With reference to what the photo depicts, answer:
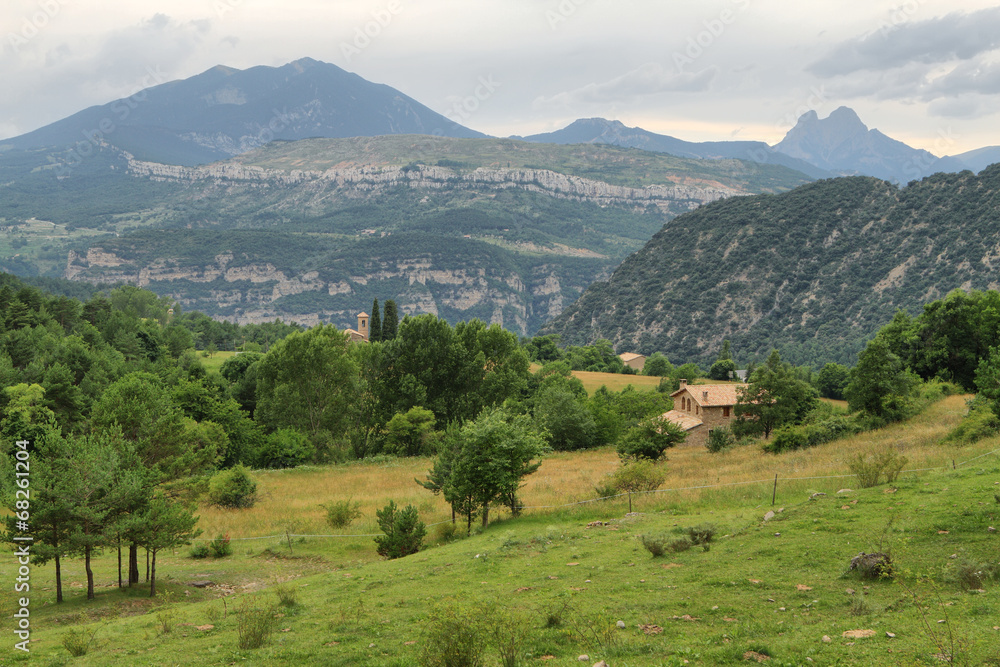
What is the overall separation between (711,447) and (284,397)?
36312 mm

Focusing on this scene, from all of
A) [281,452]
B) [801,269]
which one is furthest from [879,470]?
[801,269]

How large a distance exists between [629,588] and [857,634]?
437 centimetres

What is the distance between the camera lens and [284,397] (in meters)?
59.0

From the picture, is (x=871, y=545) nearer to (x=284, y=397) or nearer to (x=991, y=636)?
(x=991, y=636)

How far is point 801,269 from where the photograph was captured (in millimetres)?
157750

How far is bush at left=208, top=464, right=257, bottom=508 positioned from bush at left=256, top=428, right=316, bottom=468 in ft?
57.0

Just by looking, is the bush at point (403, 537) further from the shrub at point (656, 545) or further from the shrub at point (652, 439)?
the shrub at point (652, 439)

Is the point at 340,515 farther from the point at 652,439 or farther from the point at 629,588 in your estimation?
the point at 629,588

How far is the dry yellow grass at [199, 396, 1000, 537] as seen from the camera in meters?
21.5

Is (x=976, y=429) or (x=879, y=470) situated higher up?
(x=879, y=470)

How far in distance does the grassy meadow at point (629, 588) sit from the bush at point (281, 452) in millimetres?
26398

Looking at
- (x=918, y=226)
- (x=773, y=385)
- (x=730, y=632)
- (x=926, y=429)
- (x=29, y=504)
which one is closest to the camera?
(x=730, y=632)

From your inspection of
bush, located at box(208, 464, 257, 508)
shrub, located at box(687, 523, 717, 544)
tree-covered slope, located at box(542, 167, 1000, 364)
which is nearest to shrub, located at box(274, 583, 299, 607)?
shrub, located at box(687, 523, 717, 544)

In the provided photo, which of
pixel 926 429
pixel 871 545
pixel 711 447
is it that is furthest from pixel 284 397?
pixel 871 545
